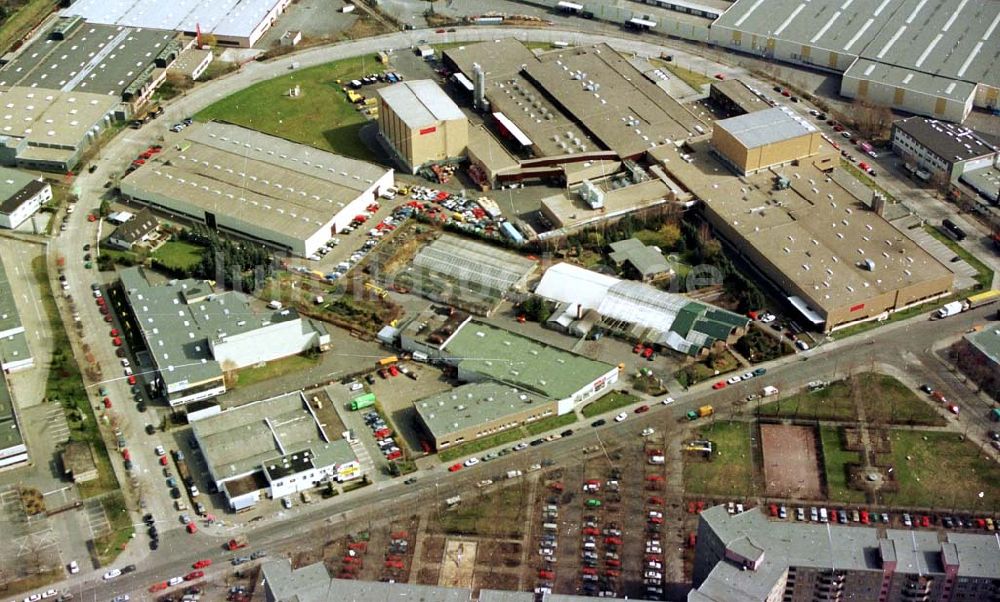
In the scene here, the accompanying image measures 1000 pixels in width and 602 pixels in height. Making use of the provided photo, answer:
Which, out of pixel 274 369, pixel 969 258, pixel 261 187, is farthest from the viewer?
pixel 261 187

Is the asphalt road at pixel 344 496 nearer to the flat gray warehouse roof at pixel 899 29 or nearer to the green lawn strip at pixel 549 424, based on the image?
the green lawn strip at pixel 549 424

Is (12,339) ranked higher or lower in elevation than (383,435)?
higher

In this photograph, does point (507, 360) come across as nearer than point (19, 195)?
Yes

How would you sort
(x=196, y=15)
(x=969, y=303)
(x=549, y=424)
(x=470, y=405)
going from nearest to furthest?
(x=470, y=405) < (x=549, y=424) < (x=969, y=303) < (x=196, y=15)

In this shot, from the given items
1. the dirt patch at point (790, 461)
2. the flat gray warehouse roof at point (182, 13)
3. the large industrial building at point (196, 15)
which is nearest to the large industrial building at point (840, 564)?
the dirt patch at point (790, 461)

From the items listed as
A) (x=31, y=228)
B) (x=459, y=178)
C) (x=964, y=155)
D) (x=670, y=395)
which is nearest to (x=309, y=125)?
(x=459, y=178)

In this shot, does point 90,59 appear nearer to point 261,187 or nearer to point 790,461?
point 261,187

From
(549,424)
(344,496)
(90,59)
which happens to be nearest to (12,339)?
(344,496)

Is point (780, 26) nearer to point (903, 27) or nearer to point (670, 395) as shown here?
point (903, 27)
